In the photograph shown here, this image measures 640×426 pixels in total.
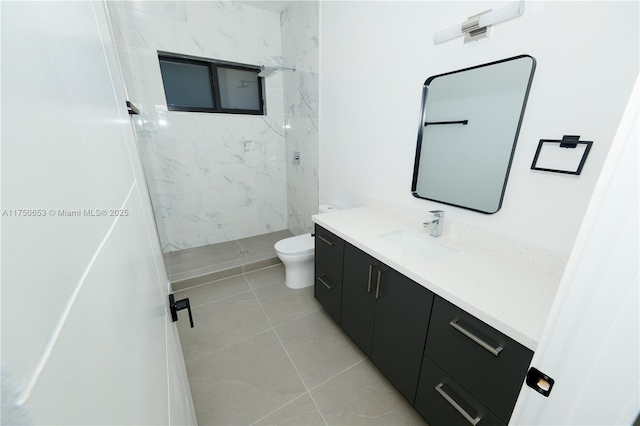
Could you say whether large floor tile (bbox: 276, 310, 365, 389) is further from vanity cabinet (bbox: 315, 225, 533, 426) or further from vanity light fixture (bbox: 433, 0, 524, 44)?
vanity light fixture (bbox: 433, 0, 524, 44)

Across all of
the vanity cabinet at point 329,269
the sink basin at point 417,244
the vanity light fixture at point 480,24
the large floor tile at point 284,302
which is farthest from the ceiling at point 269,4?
the large floor tile at point 284,302

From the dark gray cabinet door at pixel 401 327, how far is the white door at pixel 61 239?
104 cm

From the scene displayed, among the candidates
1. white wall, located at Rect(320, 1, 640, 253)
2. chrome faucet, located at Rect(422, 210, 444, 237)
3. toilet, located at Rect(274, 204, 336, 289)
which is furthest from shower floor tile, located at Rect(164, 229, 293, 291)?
chrome faucet, located at Rect(422, 210, 444, 237)

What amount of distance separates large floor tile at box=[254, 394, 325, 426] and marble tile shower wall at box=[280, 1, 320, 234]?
177 centimetres

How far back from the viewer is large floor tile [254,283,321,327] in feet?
6.70

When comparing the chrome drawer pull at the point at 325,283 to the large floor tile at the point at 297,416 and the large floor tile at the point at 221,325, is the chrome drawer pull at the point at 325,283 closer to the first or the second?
the large floor tile at the point at 221,325

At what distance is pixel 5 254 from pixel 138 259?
0.40 meters

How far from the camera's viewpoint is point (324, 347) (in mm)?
1750

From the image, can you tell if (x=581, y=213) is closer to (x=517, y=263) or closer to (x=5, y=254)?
(x=517, y=263)

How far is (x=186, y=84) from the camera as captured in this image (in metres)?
2.72

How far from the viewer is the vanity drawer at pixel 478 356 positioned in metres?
0.82

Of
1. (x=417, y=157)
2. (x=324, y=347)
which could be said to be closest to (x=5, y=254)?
(x=417, y=157)

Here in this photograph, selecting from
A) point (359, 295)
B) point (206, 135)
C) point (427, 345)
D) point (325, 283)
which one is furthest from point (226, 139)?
point (427, 345)

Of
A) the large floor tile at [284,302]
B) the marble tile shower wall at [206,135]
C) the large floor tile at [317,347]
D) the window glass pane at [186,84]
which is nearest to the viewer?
the large floor tile at [317,347]
